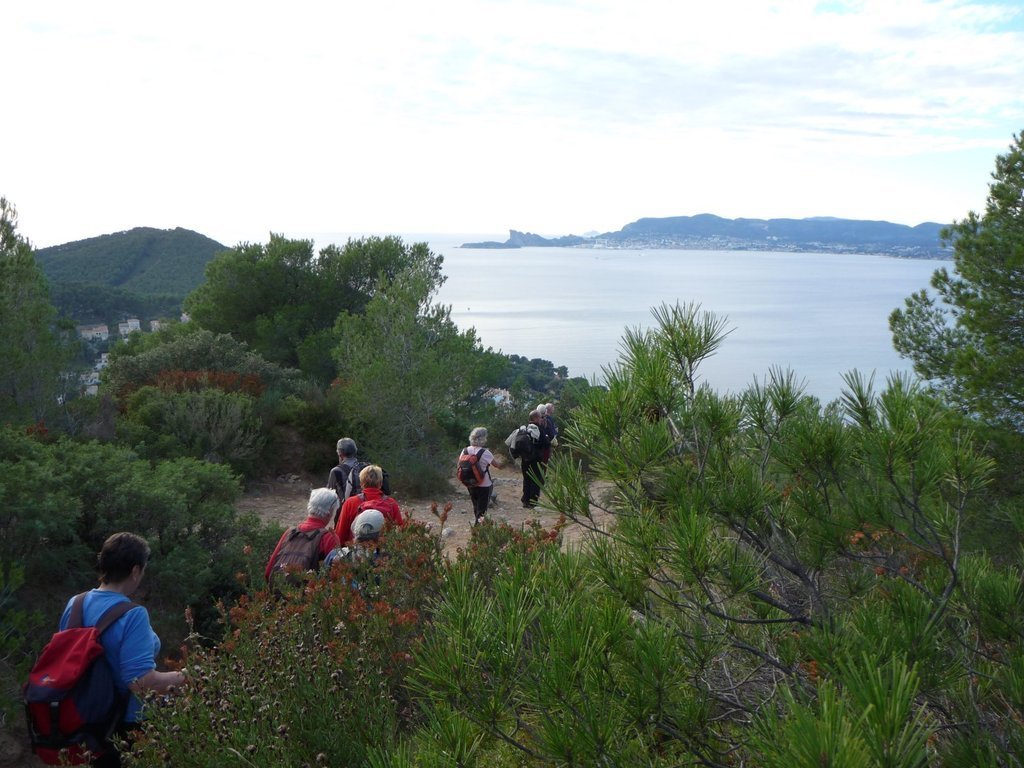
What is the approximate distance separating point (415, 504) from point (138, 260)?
4243cm

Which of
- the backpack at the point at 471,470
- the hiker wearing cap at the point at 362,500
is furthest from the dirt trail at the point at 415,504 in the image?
the hiker wearing cap at the point at 362,500

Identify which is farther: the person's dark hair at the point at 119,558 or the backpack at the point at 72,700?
the person's dark hair at the point at 119,558

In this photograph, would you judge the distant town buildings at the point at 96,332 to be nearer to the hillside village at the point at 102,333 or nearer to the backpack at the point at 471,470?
the hillside village at the point at 102,333

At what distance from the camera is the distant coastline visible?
225 ft

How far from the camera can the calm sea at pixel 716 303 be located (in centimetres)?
1239

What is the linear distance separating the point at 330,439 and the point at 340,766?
10375 mm

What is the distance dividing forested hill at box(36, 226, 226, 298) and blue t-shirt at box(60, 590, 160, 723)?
41.2 metres

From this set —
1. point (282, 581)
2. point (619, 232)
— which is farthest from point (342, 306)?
point (619, 232)

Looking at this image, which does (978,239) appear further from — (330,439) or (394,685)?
(330,439)

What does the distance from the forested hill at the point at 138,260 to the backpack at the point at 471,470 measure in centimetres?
3753

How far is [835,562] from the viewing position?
89.4 inches

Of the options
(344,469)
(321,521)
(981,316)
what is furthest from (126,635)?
(981,316)

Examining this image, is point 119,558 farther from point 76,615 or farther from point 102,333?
point 102,333

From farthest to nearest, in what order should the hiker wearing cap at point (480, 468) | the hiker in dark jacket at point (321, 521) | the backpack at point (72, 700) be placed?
the hiker wearing cap at point (480, 468) < the hiker in dark jacket at point (321, 521) < the backpack at point (72, 700)
